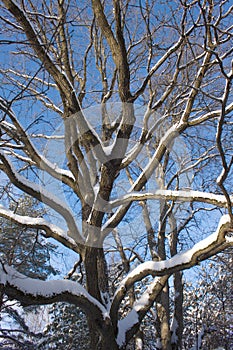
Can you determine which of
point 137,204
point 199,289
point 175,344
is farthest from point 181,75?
point 199,289

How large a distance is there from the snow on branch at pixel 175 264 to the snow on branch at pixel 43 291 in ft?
1.51

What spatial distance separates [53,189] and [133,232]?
244 centimetres

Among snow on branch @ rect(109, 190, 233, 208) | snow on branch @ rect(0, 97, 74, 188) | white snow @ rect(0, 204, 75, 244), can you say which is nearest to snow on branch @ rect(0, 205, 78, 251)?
white snow @ rect(0, 204, 75, 244)

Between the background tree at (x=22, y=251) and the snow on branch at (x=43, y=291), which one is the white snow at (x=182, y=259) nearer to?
the snow on branch at (x=43, y=291)

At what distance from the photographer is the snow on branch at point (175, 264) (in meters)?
4.35

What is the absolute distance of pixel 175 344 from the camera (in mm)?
7027

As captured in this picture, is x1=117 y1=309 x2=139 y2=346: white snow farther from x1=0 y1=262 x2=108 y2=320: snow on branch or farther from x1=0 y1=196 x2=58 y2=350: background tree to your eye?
x1=0 y1=196 x2=58 y2=350: background tree

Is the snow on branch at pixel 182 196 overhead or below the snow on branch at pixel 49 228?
overhead

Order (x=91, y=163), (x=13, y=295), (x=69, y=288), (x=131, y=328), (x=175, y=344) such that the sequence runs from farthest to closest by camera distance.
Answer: (x=175, y=344), (x=91, y=163), (x=131, y=328), (x=69, y=288), (x=13, y=295)

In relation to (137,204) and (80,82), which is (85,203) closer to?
(137,204)

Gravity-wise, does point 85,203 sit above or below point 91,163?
below

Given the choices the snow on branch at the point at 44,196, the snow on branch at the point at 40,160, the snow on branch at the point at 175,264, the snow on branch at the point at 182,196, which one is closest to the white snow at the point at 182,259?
the snow on branch at the point at 175,264

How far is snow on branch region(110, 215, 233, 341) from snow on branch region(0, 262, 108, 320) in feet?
1.51

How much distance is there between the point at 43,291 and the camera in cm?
426
